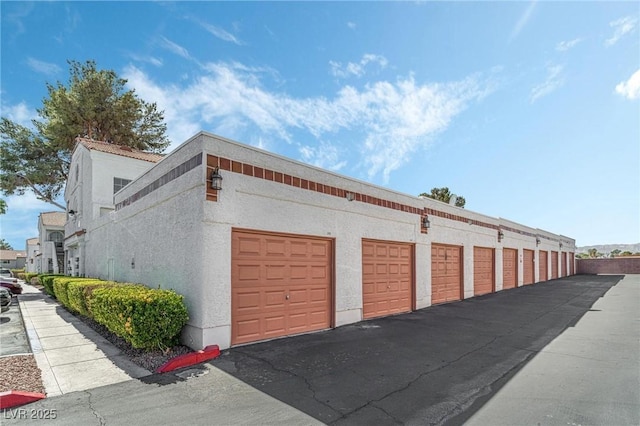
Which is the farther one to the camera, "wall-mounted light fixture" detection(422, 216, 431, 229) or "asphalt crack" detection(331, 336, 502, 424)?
"wall-mounted light fixture" detection(422, 216, 431, 229)

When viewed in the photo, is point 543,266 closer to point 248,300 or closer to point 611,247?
point 248,300

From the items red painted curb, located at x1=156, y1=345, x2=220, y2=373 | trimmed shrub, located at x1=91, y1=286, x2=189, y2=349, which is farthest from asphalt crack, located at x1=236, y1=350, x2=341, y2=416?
trimmed shrub, located at x1=91, y1=286, x2=189, y2=349

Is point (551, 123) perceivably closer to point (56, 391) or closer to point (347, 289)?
point (347, 289)

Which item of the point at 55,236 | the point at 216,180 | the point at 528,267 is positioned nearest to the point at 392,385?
the point at 216,180

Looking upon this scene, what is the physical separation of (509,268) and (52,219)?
44192 millimetres

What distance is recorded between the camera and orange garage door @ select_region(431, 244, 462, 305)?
1312 cm

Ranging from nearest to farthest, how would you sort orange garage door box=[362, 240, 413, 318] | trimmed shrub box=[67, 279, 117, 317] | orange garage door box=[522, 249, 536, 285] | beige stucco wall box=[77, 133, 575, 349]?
beige stucco wall box=[77, 133, 575, 349] → trimmed shrub box=[67, 279, 117, 317] → orange garage door box=[362, 240, 413, 318] → orange garage door box=[522, 249, 536, 285]

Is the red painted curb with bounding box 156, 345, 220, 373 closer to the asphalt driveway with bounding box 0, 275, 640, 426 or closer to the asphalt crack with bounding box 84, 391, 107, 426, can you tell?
the asphalt driveway with bounding box 0, 275, 640, 426

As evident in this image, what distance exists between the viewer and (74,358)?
6.36m

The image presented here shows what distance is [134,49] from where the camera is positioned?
12344 mm

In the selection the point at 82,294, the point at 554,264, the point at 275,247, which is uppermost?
the point at 275,247

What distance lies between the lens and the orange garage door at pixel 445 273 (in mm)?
13117

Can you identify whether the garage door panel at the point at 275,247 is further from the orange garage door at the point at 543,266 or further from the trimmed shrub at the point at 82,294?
the orange garage door at the point at 543,266

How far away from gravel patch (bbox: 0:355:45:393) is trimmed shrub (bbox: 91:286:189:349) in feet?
4.46
